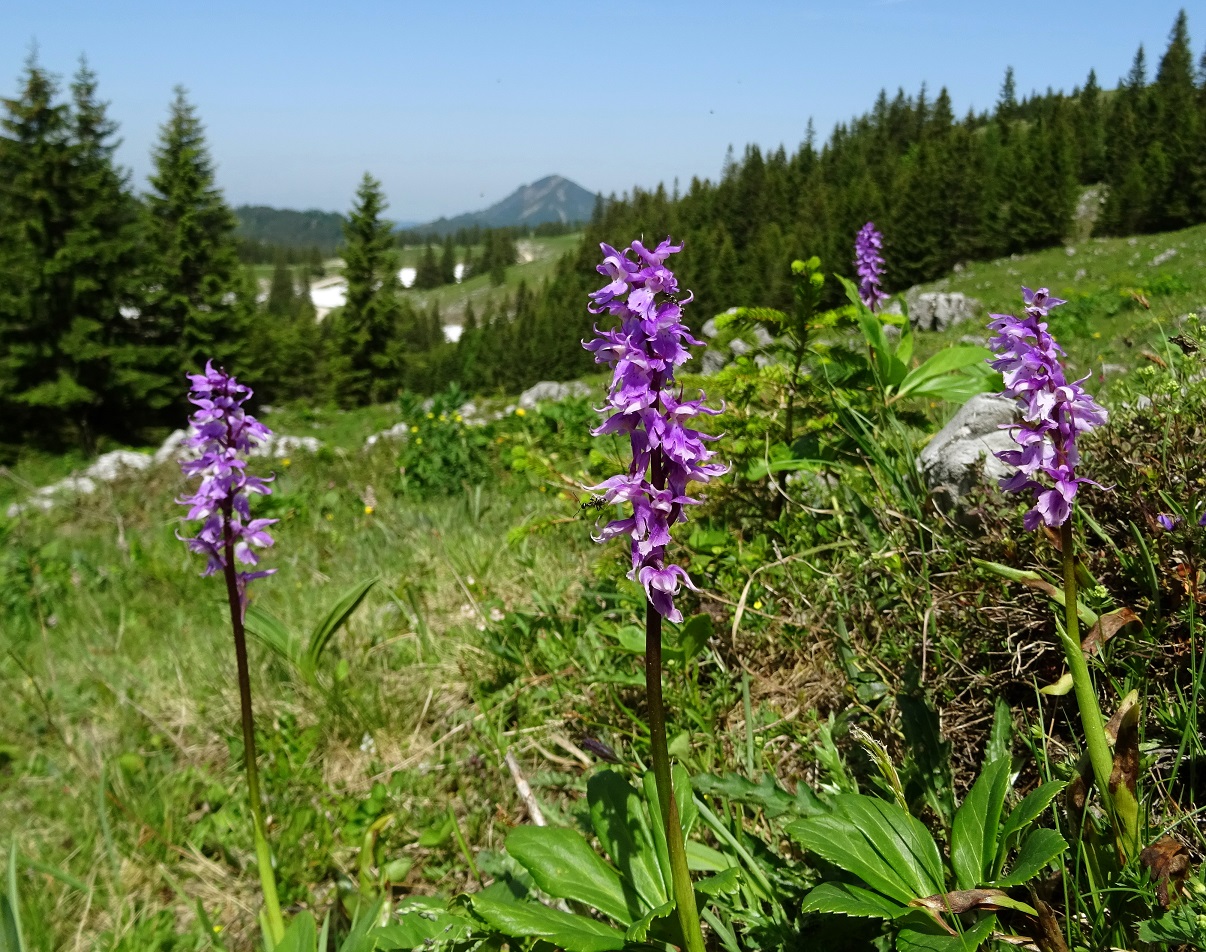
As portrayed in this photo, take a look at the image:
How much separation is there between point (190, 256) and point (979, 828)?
151ft

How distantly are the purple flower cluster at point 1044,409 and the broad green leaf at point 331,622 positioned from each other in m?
2.15

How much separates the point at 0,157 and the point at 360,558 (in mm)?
39037

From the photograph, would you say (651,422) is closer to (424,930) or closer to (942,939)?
(942,939)

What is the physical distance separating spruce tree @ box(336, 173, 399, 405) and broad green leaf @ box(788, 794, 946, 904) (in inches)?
2273

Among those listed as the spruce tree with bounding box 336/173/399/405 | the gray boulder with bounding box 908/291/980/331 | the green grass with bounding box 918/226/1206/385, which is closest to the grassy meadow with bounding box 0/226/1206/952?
the green grass with bounding box 918/226/1206/385

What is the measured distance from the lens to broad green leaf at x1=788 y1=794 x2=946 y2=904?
140cm

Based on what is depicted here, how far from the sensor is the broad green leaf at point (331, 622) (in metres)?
2.89

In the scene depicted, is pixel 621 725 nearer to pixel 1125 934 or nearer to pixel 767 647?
pixel 767 647

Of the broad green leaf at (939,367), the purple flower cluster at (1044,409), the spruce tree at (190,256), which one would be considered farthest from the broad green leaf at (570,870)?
the spruce tree at (190,256)

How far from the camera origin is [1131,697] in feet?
4.54

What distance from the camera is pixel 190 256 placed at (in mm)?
40250

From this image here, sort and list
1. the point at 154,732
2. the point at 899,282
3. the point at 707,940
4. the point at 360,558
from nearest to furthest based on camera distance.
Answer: the point at 707,940
the point at 154,732
the point at 360,558
the point at 899,282

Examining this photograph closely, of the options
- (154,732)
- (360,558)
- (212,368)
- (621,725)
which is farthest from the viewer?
(360,558)

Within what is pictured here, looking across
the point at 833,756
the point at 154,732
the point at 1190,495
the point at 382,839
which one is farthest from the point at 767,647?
the point at 154,732
